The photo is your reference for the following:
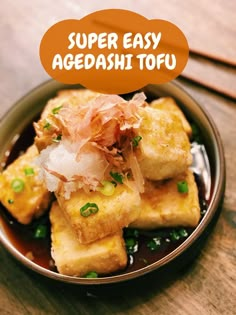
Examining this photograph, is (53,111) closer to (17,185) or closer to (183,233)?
(17,185)

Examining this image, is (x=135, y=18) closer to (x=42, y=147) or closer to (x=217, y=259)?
(x=42, y=147)

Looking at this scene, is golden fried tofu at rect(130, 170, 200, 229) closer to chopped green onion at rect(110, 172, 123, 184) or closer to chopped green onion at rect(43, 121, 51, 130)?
chopped green onion at rect(110, 172, 123, 184)

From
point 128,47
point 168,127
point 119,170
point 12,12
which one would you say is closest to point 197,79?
point 128,47

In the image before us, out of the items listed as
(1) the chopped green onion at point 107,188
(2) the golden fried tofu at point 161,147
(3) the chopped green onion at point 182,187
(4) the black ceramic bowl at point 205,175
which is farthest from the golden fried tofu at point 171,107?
(1) the chopped green onion at point 107,188

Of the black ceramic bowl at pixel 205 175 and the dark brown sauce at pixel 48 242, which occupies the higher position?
the black ceramic bowl at pixel 205 175

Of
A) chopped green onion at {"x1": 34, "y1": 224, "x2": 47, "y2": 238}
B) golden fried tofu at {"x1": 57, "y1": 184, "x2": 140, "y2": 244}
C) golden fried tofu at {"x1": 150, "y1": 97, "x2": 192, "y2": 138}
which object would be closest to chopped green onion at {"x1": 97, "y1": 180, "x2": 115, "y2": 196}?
golden fried tofu at {"x1": 57, "y1": 184, "x2": 140, "y2": 244}

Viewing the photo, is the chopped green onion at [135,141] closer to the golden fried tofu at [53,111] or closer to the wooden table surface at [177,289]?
the golden fried tofu at [53,111]
